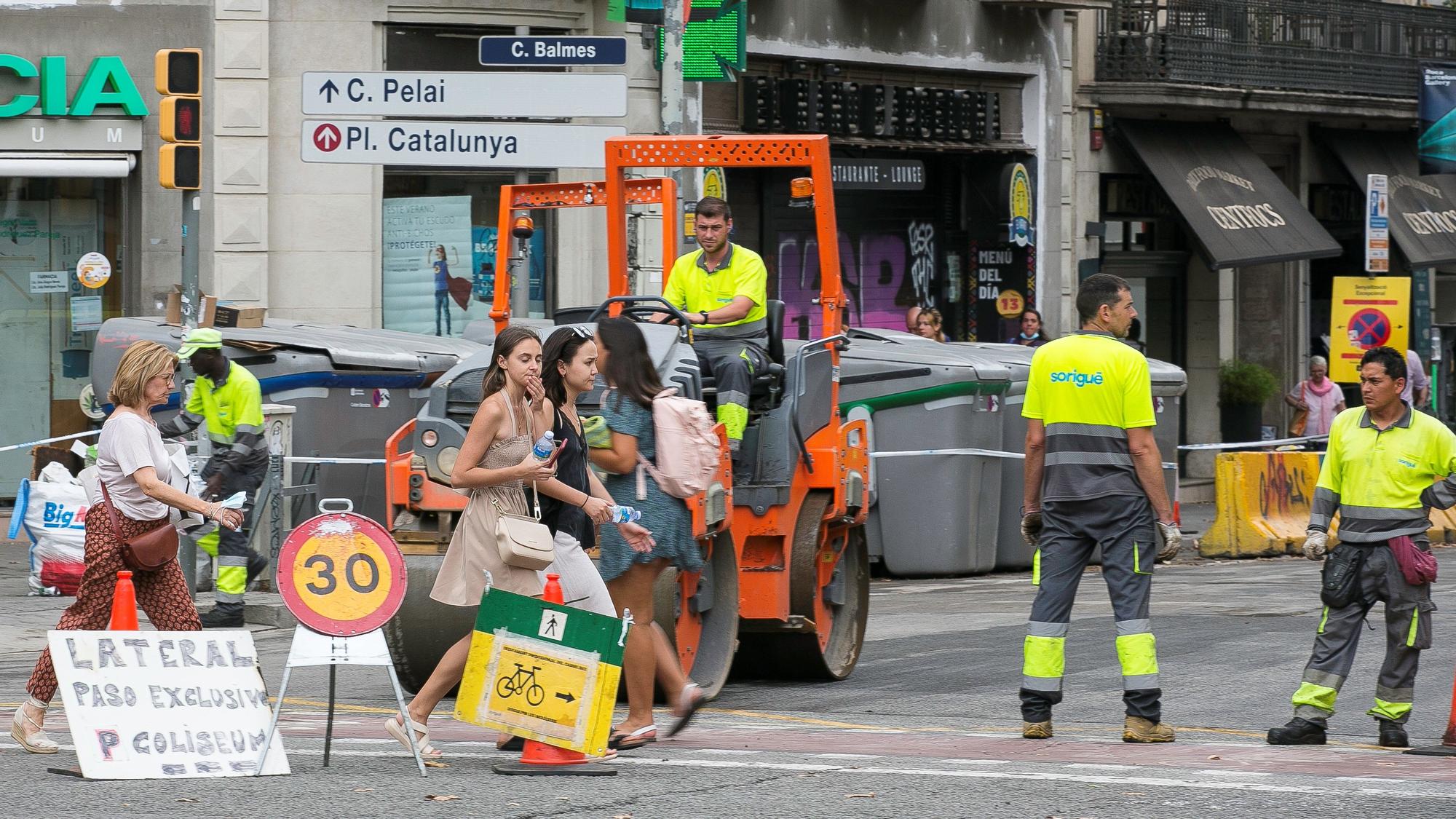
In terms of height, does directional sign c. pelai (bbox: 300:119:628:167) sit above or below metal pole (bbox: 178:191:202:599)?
above

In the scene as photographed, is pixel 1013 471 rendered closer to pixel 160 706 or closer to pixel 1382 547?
pixel 1382 547

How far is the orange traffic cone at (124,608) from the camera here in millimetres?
7773

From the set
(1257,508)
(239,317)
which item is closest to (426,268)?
(239,317)

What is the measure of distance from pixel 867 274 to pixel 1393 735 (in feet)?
48.8

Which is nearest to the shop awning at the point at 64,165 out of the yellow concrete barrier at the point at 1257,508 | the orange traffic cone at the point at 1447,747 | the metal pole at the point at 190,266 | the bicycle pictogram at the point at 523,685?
the metal pole at the point at 190,266

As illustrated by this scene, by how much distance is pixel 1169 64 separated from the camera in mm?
25188

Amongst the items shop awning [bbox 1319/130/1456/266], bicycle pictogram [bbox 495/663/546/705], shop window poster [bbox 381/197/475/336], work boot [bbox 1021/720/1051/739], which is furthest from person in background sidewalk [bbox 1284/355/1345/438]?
bicycle pictogram [bbox 495/663/546/705]

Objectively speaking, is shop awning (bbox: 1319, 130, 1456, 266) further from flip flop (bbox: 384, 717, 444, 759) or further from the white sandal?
the white sandal

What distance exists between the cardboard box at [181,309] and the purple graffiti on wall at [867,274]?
286 inches

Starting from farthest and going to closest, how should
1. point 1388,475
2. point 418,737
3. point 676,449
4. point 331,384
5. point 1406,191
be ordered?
point 1406,191 → point 331,384 → point 1388,475 → point 676,449 → point 418,737

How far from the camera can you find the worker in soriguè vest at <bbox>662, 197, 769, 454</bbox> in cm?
1024

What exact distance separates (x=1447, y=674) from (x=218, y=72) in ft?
38.5

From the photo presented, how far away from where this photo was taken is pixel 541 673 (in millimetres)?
7629

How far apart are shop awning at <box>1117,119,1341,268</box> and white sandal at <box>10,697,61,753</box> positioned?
18.6 metres
